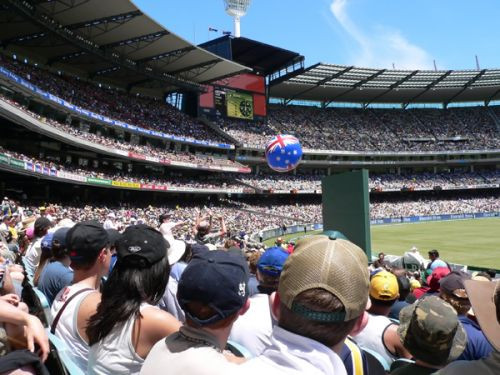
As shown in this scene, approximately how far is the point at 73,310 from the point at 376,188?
229 ft

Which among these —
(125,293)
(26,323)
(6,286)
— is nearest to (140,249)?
(125,293)

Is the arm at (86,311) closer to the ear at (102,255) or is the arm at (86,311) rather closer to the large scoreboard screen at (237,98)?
the ear at (102,255)

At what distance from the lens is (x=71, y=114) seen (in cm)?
3888

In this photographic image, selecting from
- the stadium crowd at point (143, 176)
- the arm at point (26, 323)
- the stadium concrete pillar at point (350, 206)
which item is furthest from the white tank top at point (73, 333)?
the stadium crowd at point (143, 176)

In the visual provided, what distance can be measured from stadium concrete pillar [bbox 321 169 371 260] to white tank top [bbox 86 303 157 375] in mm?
14508

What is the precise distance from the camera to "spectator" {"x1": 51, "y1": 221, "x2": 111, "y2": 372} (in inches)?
126

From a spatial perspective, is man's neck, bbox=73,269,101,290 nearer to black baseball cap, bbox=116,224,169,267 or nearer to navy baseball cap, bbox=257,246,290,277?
black baseball cap, bbox=116,224,169,267

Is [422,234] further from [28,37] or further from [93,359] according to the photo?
[93,359]

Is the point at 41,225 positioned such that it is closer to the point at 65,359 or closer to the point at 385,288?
the point at 65,359

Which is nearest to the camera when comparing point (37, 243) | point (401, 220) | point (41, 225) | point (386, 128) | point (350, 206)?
point (37, 243)

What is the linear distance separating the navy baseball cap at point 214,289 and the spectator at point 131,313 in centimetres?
62

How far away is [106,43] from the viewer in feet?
137

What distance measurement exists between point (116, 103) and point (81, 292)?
4730cm

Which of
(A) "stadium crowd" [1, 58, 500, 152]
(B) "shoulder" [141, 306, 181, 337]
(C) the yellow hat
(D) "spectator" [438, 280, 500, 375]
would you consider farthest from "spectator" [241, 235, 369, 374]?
(A) "stadium crowd" [1, 58, 500, 152]
